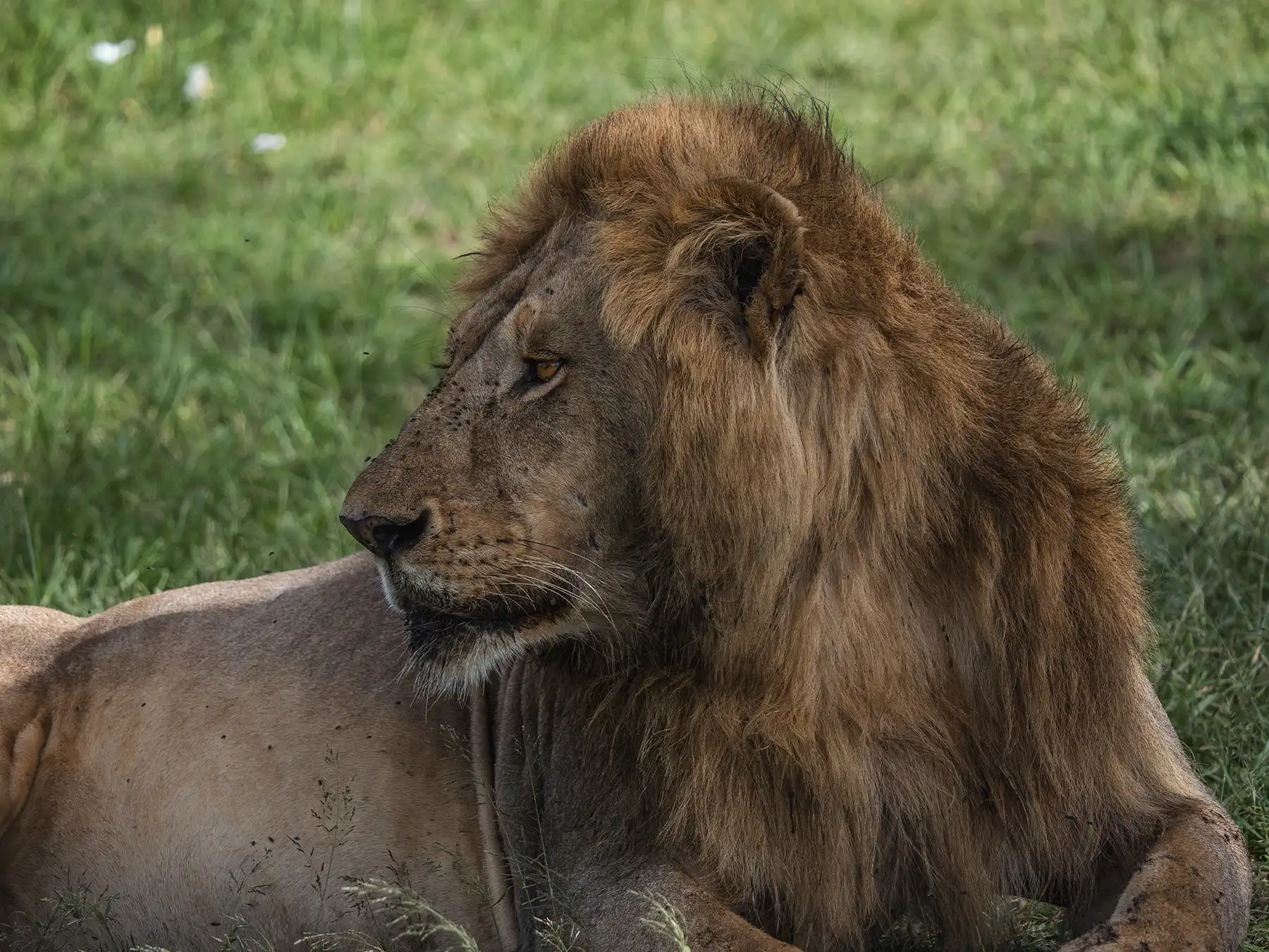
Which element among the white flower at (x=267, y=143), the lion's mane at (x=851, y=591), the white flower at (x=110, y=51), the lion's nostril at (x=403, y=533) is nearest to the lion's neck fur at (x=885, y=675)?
the lion's mane at (x=851, y=591)

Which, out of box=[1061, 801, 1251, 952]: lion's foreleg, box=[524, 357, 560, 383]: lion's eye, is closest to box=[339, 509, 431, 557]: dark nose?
box=[524, 357, 560, 383]: lion's eye

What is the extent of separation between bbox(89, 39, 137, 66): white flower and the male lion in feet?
16.4

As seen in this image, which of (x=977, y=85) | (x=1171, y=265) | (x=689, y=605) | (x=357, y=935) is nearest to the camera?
(x=689, y=605)

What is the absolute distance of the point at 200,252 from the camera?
6324mm

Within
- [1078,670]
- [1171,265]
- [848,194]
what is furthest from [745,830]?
[1171,265]

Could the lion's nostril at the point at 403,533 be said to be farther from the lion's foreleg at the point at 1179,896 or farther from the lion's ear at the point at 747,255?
the lion's foreleg at the point at 1179,896

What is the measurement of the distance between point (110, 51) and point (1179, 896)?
594cm

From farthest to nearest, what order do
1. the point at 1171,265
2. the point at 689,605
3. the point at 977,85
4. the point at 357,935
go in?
1. the point at 977,85
2. the point at 1171,265
3. the point at 357,935
4. the point at 689,605

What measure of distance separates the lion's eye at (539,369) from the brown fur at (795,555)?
0.02 meters

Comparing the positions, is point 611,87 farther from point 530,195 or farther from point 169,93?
point 530,195

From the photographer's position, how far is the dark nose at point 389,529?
2.47 metres

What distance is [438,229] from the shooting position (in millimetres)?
6645

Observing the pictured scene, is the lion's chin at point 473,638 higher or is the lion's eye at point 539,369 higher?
the lion's eye at point 539,369

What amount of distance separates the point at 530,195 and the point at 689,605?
741 mm
